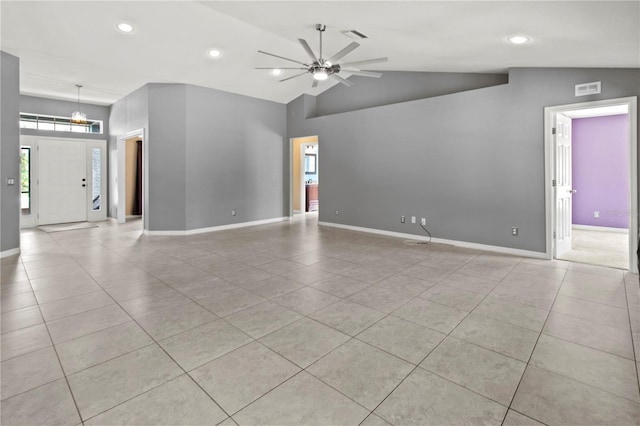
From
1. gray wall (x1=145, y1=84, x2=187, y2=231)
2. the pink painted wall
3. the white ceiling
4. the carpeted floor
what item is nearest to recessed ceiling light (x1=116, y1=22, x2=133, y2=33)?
the white ceiling

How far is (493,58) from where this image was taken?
4.50 m

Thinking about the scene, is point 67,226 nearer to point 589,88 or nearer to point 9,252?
point 9,252

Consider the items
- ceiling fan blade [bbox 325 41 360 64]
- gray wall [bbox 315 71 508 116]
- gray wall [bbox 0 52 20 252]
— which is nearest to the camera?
ceiling fan blade [bbox 325 41 360 64]

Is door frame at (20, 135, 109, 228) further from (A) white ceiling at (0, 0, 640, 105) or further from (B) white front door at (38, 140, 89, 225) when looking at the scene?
(A) white ceiling at (0, 0, 640, 105)

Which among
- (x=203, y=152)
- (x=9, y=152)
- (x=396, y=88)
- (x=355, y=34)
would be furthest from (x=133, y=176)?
(x=355, y=34)

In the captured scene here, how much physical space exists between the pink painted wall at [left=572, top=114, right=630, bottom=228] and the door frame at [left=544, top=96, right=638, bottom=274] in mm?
3163

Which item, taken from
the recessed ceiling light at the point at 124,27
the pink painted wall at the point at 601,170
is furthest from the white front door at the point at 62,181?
the pink painted wall at the point at 601,170

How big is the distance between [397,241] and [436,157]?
5.23 feet

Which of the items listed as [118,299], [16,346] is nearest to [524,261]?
[118,299]

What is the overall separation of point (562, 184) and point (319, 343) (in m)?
4.43

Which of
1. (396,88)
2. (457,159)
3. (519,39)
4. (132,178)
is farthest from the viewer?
(132,178)

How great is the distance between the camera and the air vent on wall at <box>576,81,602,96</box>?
13.5 feet

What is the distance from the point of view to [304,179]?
31.9ft

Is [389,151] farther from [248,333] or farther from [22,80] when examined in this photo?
[22,80]
